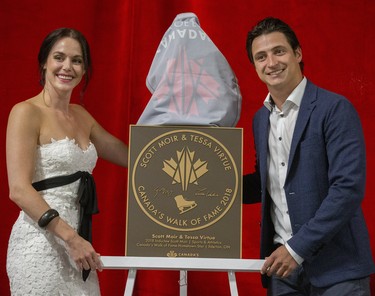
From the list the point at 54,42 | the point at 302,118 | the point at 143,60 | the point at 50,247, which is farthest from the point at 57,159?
the point at 143,60

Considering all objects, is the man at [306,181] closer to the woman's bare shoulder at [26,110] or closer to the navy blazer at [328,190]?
the navy blazer at [328,190]

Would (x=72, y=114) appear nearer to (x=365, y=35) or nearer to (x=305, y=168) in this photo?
(x=305, y=168)

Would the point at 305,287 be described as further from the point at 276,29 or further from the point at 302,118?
the point at 276,29

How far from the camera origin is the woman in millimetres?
1891

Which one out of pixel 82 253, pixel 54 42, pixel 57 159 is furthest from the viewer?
pixel 54 42

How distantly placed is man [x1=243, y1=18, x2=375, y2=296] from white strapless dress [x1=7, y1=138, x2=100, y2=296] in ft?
1.90

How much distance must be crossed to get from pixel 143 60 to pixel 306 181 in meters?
1.26

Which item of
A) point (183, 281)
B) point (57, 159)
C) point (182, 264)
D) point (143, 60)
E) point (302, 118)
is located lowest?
point (183, 281)

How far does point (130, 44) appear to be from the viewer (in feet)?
9.54

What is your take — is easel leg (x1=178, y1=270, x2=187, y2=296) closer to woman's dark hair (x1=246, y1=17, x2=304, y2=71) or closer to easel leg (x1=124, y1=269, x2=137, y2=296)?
easel leg (x1=124, y1=269, x2=137, y2=296)

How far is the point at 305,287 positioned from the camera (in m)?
1.93

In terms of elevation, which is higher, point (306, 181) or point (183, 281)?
point (306, 181)

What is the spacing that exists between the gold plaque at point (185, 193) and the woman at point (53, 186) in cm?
17
